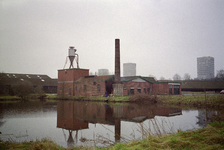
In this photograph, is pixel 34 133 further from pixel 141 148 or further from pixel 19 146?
pixel 141 148

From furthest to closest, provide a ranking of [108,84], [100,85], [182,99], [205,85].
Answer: [205,85] < [108,84] < [100,85] < [182,99]

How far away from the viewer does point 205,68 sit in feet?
346

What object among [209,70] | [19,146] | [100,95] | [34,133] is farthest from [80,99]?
[209,70]

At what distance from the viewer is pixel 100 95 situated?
34.7m

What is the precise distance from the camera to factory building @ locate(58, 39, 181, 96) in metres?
34.1

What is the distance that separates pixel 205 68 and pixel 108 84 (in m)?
89.8

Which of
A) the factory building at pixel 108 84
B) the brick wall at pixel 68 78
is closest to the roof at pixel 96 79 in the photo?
the factory building at pixel 108 84

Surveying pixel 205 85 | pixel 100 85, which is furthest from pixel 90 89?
pixel 205 85

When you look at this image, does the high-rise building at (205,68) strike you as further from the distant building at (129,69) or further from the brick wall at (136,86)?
the brick wall at (136,86)

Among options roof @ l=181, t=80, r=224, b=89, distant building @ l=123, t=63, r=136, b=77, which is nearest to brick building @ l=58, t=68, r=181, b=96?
roof @ l=181, t=80, r=224, b=89

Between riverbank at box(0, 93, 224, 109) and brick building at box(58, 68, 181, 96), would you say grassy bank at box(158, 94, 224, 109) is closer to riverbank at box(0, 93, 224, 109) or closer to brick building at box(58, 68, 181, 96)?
riverbank at box(0, 93, 224, 109)

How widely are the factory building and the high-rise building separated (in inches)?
2896

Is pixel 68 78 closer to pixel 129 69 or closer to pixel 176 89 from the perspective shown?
pixel 176 89

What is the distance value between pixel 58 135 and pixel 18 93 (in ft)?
111
